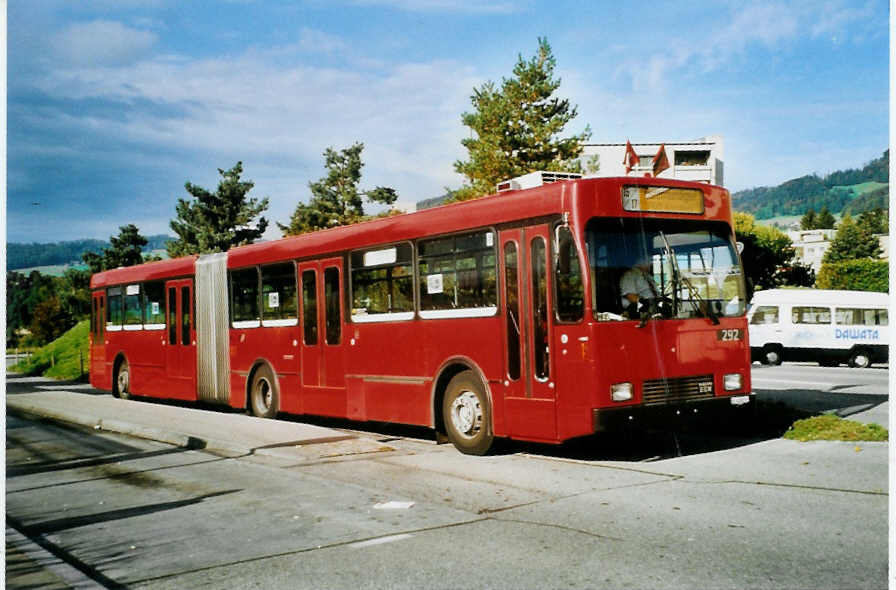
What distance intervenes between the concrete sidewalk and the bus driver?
15.7 ft

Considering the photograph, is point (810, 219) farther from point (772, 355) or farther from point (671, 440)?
point (671, 440)

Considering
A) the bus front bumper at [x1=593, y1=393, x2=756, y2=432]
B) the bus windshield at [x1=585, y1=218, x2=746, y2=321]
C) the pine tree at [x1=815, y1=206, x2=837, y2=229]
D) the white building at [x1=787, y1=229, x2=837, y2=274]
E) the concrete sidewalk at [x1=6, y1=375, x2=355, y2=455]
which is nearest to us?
the bus front bumper at [x1=593, y1=393, x2=756, y2=432]

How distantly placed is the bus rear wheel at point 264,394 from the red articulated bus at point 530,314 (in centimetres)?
113

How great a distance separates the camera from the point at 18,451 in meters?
12.3

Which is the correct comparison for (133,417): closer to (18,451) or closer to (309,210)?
(18,451)

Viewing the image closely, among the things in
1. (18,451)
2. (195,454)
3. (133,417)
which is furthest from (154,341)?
(195,454)

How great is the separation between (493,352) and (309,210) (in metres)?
52.2

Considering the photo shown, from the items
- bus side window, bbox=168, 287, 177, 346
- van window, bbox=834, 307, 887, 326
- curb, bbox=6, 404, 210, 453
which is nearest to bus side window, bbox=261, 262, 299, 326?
curb, bbox=6, 404, 210, 453

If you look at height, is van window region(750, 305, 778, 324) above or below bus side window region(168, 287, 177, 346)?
below

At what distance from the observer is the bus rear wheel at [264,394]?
1558 centimetres

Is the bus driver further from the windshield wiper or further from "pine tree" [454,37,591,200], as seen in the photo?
"pine tree" [454,37,591,200]

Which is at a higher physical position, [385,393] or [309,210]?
[309,210]

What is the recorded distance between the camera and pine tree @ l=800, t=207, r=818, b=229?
179625 millimetres

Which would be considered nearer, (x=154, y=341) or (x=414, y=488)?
(x=414, y=488)
